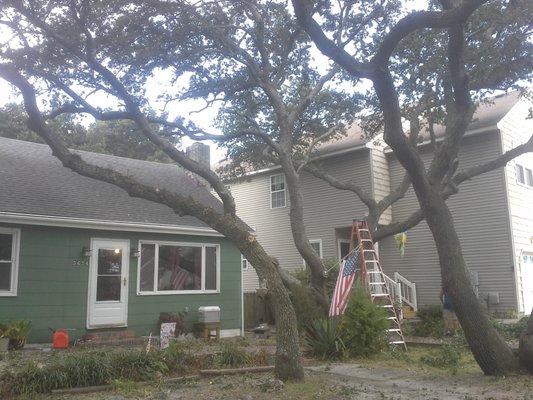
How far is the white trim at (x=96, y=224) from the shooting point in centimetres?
1192

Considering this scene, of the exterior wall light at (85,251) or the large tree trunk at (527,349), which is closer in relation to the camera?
the large tree trunk at (527,349)

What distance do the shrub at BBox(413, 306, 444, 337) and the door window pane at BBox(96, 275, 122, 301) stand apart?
26.1ft

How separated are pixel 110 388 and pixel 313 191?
15.4 meters

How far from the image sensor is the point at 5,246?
39.6ft

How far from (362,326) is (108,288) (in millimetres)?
6498

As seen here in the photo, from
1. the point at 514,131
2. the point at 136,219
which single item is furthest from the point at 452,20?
the point at 514,131

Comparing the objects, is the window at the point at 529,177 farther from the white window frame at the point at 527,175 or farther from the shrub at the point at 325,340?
the shrub at the point at 325,340

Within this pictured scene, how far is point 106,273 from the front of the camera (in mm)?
13625

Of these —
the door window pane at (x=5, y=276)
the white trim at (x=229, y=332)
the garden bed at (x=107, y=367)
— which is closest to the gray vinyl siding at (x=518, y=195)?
the white trim at (x=229, y=332)

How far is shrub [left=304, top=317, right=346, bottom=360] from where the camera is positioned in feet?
35.2

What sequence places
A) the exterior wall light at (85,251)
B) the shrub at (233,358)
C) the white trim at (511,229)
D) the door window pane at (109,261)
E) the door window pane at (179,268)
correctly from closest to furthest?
the shrub at (233,358), the exterior wall light at (85,251), the door window pane at (109,261), the door window pane at (179,268), the white trim at (511,229)

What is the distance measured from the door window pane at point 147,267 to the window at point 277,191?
943 centimetres

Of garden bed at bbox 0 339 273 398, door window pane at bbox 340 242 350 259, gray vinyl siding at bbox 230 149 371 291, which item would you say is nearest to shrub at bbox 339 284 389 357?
garden bed at bbox 0 339 273 398

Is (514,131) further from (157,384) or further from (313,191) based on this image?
(157,384)
